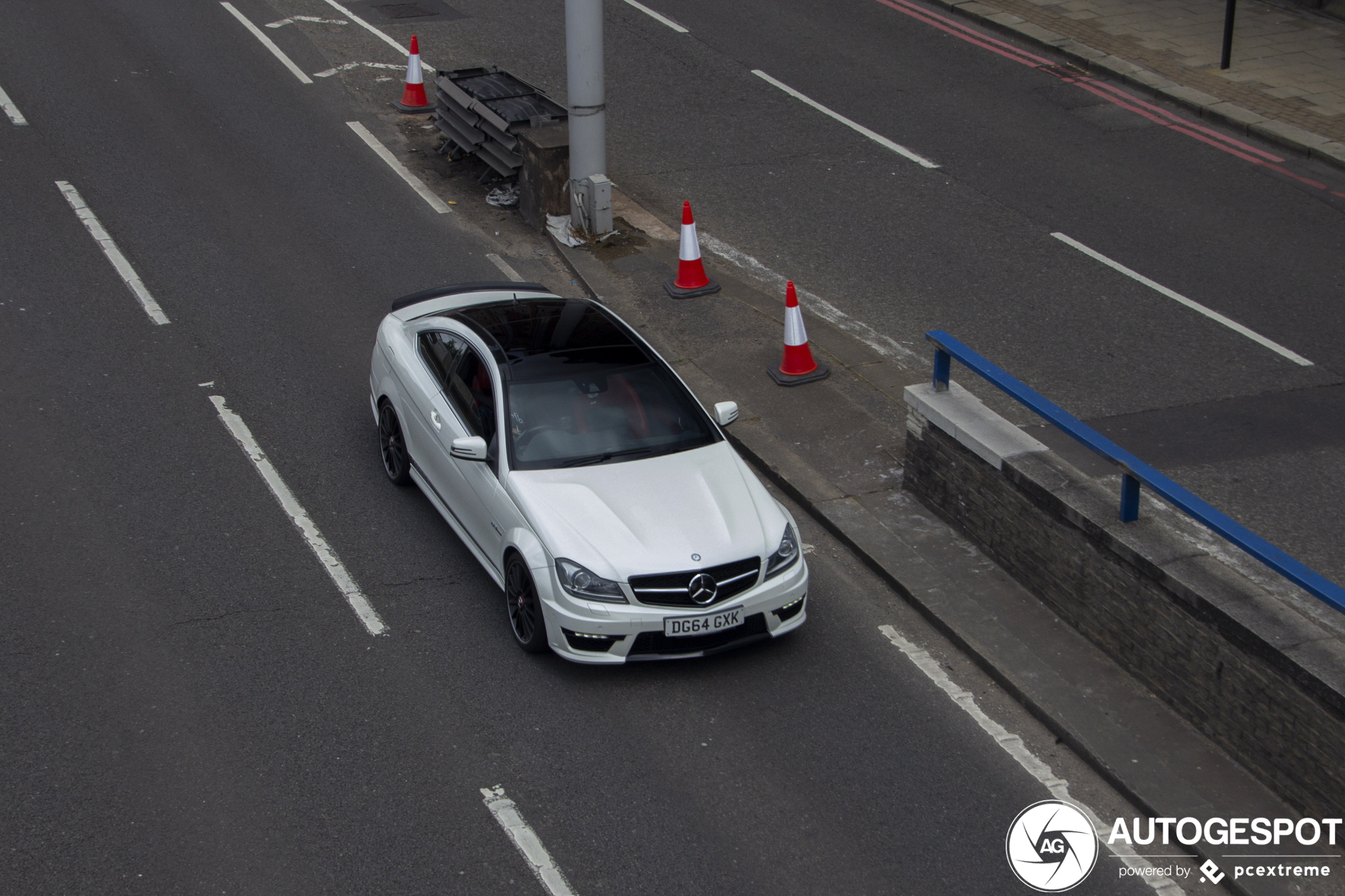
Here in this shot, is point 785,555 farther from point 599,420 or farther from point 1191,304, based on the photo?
point 1191,304

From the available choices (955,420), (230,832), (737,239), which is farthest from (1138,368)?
(230,832)

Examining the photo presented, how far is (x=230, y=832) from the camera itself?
5938 mm

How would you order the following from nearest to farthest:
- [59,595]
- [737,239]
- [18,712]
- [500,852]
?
[500,852], [18,712], [59,595], [737,239]

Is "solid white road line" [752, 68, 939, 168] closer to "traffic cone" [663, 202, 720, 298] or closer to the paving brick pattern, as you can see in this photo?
"traffic cone" [663, 202, 720, 298]

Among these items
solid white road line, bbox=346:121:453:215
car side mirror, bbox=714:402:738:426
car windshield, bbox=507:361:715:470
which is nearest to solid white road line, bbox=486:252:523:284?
solid white road line, bbox=346:121:453:215

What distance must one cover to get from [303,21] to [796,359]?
12836 mm

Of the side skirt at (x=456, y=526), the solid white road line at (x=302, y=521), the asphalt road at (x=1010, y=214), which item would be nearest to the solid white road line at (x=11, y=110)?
the asphalt road at (x=1010, y=214)

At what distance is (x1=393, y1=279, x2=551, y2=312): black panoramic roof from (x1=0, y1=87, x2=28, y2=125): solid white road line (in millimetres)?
8531

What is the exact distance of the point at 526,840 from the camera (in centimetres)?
595

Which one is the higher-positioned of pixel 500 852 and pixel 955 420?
pixel 955 420

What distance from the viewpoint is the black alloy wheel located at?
8.81 m

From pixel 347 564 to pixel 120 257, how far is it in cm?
595

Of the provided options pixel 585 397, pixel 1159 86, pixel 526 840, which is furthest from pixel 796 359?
pixel 1159 86

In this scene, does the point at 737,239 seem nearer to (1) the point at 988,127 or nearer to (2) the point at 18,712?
(1) the point at 988,127
